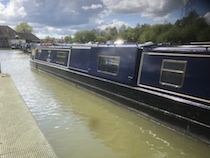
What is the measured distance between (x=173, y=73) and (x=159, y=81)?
0.47 metres

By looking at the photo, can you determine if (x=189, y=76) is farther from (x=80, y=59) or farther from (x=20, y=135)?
(x=80, y=59)

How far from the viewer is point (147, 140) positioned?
17.9ft

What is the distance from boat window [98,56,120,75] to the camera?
26.6 feet

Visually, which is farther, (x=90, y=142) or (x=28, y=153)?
(x=90, y=142)

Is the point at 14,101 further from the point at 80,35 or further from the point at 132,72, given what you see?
the point at 80,35

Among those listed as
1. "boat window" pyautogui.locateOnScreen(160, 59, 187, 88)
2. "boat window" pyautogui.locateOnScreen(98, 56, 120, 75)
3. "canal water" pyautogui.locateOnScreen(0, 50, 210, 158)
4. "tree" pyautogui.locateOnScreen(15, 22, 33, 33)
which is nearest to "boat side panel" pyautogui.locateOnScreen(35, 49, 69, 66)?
"boat window" pyautogui.locateOnScreen(98, 56, 120, 75)

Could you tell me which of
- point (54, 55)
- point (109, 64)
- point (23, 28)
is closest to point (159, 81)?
point (109, 64)

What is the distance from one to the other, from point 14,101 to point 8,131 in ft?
7.39

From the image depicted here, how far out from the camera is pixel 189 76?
18.3 ft

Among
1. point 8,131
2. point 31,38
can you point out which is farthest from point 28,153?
point 31,38

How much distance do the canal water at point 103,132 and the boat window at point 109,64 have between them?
96 centimetres

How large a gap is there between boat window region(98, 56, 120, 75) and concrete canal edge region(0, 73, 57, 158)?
9.87ft

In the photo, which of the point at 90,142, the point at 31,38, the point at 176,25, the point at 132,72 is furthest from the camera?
the point at 31,38

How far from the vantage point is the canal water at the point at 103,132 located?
16.0ft
